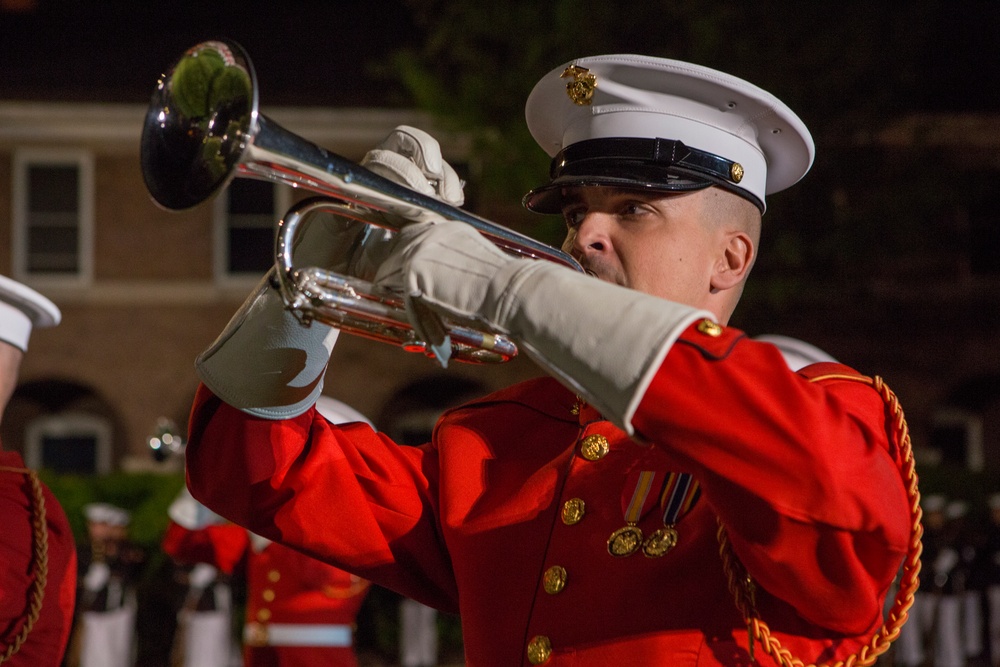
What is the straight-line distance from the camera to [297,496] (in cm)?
243

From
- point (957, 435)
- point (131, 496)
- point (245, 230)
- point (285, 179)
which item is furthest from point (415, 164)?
point (957, 435)

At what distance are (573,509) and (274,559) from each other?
571 cm

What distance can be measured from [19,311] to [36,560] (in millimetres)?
929

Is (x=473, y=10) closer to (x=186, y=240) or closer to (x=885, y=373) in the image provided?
(x=186, y=240)

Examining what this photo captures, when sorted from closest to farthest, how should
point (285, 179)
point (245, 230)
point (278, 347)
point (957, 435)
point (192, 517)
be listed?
point (285, 179)
point (278, 347)
point (192, 517)
point (245, 230)
point (957, 435)

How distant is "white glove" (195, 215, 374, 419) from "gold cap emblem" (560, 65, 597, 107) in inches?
21.9

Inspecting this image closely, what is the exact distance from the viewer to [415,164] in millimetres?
2215

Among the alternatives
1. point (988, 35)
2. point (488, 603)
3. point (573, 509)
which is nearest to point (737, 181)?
point (573, 509)

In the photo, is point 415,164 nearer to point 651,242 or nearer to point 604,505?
point 651,242

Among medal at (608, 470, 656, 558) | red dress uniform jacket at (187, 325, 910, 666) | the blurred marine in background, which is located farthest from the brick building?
medal at (608, 470, 656, 558)

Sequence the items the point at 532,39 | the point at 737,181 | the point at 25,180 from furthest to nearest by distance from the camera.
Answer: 1. the point at 25,180
2. the point at 532,39
3. the point at 737,181

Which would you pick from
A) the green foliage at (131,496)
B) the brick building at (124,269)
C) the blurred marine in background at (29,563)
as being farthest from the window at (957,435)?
the blurred marine in background at (29,563)

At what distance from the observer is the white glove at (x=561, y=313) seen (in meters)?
1.79

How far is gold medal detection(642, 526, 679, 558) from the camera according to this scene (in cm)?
220
